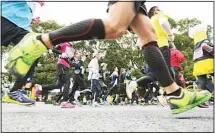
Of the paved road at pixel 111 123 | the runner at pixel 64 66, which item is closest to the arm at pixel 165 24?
the paved road at pixel 111 123

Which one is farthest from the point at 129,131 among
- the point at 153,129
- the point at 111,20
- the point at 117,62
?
the point at 117,62

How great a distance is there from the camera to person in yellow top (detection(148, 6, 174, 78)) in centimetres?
588

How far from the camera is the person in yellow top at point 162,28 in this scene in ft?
19.3

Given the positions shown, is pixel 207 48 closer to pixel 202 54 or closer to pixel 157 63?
pixel 202 54

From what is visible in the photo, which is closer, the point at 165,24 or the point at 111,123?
the point at 111,123

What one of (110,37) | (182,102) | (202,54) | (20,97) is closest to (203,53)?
(202,54)

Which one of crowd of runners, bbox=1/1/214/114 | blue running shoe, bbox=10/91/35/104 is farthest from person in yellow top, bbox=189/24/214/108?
blue running shoe, bbox=10/91/35/104

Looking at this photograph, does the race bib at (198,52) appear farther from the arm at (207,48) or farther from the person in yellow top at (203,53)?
the arm at (207,48)

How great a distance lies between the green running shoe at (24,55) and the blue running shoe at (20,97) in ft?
6.92

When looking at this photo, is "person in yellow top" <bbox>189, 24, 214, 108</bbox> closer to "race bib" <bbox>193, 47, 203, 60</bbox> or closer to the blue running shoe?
"race bib" <bbox>193, 47, 203, 60</bbox>

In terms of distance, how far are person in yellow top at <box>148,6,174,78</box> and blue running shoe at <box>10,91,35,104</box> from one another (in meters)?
2.30

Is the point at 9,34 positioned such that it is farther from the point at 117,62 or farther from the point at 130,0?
the point at 117,62

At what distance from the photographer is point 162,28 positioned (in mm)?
6000

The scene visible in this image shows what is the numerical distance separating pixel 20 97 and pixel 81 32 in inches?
96.8
